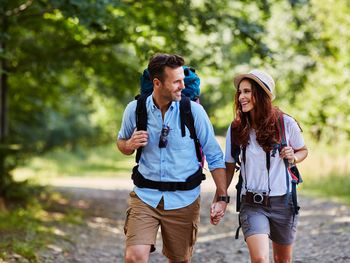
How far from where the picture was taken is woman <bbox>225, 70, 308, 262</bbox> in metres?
4.90

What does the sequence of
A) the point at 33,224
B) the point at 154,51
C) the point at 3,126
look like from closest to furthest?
the point at 154,51
the point at 33,224
the point at 3,126

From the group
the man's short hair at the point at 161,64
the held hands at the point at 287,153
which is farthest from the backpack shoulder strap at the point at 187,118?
the held hands at the point at 287,153

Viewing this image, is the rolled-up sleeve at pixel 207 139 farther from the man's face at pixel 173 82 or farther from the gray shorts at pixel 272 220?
the gray shorts at pixel 272 220

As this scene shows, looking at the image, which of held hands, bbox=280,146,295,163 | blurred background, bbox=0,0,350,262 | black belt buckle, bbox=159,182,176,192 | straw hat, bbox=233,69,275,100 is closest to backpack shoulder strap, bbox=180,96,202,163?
black belt buckle, bbox=159,182,176,192

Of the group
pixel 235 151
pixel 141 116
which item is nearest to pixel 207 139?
pixel 235 151

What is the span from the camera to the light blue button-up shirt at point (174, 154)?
4.89m

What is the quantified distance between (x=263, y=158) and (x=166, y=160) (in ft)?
2.40

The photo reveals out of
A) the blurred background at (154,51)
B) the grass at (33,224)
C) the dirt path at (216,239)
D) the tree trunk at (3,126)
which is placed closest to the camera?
the grass at (33,224)

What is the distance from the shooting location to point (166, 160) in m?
4.89

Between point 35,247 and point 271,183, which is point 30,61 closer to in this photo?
point 35,247

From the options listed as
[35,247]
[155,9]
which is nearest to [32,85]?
[155,9]

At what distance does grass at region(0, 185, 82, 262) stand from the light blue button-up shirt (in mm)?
2599

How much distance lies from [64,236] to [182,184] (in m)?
5.01

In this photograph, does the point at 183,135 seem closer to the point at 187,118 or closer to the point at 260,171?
the point at 187,118
